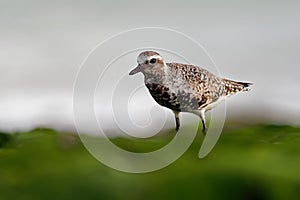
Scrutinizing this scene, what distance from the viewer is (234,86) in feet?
16.2

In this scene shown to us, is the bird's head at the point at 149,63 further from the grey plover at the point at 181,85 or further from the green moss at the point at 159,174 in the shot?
the green moss at the point at 159,174

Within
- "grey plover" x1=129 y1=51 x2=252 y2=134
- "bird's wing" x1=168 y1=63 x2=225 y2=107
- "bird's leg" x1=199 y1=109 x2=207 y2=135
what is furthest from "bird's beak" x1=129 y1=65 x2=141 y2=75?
"bird's leg" x1=199 y1=109 x2=207 y2=135

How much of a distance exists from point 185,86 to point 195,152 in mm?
857

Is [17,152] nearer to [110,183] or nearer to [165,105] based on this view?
[110,183]

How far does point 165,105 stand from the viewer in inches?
173

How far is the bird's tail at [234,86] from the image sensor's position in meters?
4.84

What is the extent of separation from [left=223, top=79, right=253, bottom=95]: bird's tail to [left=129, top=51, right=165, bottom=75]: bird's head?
1.78 feet

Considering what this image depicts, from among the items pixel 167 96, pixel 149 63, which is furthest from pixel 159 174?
pixel 149 63

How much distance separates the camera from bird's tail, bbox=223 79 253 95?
4.84 metres

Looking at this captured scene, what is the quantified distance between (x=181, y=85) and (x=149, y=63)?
25 centimetres

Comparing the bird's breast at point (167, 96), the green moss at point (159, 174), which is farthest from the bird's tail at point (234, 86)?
the green moss at point (159, 174)

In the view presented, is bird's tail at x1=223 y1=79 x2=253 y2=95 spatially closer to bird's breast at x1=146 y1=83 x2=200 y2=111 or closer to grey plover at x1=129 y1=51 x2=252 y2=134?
grey plover at x1=129 y1=51 x2=252 y2=134

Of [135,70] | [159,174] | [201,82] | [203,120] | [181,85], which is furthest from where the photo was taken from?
[201,82]

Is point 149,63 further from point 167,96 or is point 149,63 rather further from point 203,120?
point 203,120
